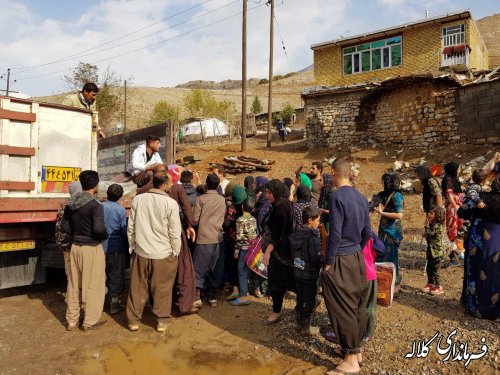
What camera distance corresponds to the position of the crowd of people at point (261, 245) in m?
3.41

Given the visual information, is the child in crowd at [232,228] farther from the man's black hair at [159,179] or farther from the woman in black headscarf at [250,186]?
the man's black hair at [159,179]

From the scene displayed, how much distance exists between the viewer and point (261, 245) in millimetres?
4734

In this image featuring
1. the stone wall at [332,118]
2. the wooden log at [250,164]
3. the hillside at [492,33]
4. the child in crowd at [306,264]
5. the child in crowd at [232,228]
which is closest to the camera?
the child in crowd at [306,264]

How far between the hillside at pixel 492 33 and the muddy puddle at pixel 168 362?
3997 cm

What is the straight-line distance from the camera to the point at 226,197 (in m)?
5.82

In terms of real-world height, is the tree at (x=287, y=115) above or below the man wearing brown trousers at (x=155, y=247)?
above

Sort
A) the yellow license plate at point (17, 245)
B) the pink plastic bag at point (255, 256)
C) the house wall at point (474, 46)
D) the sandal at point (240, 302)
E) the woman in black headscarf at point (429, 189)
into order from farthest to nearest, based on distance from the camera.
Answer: the house wall at point (474, 46) < the woman in black headscarf at point (429, 189) < the sandal at point (240, 302) < the pink plastic bag at point (255, 256) < the yellow license plate at point (17, 245)

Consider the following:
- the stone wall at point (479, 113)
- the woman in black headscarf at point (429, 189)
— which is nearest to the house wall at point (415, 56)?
the stone wall at point (479, 113)

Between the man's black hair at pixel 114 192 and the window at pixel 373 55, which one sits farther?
the window at pixel 373 55

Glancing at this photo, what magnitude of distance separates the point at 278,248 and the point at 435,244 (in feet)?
7.08

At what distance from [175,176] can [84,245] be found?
1746 millimetres

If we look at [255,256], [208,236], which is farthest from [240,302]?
[208,236]

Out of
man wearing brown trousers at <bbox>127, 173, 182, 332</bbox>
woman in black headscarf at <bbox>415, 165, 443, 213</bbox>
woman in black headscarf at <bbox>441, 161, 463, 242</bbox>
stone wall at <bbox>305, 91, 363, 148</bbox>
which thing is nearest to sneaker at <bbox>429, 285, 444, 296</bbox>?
woman in black headscarf at <bbox>415, 165, 443, 213</bbox>

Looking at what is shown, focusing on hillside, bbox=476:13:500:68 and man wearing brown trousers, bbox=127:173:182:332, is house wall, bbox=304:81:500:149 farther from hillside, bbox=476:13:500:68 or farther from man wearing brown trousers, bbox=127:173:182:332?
hillside, bbox=476:13:500:68
